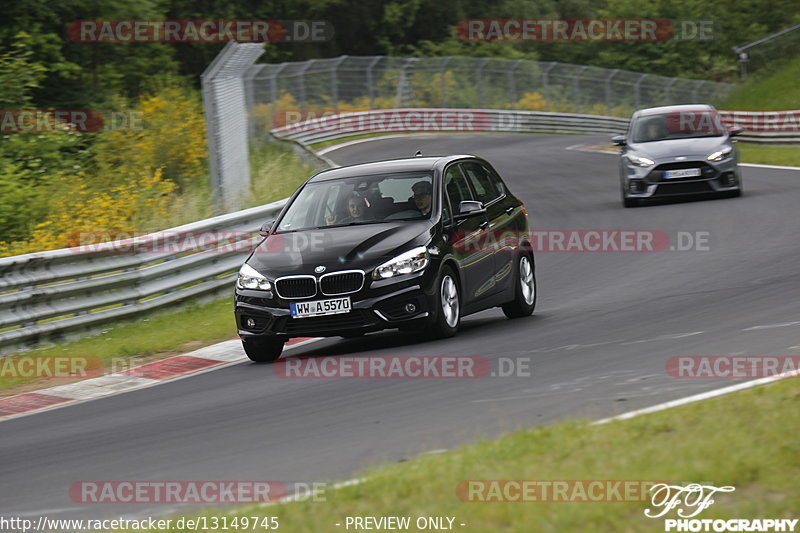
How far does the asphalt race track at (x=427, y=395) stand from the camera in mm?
7121

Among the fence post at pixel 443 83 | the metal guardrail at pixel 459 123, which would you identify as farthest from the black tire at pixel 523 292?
the fence post at pixel 443 83

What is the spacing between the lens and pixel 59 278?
43.5 feet

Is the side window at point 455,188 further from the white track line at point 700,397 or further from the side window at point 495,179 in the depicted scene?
the white track line at point 700,397

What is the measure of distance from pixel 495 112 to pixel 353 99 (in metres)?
6.30

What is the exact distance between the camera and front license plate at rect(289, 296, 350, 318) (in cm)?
1066

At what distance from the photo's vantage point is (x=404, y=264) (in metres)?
10.7

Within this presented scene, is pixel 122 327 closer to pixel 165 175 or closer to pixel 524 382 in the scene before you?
pixel 524 382

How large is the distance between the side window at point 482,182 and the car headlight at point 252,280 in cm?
255

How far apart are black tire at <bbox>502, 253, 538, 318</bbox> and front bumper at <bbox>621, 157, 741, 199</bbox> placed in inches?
357

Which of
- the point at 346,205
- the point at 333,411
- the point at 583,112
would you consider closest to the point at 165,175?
the point at 346,205

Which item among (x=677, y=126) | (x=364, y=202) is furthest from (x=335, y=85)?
(x=364, y=202)
